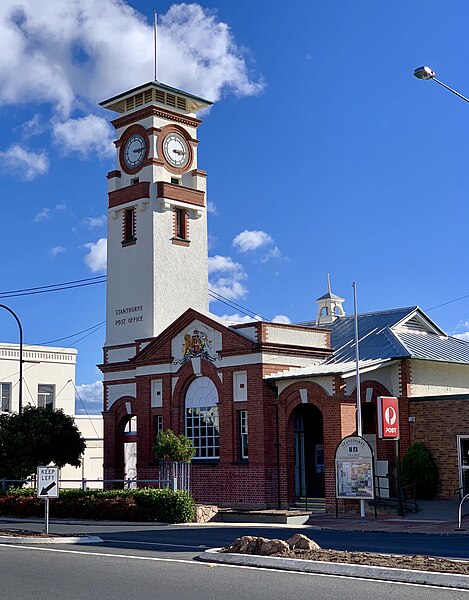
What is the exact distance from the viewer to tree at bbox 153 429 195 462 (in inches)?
1267

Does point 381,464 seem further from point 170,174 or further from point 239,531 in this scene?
Result: point 170,174

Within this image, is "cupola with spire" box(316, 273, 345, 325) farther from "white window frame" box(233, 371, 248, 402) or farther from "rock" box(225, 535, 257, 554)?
"rock" box(225, 535, 257, 554)

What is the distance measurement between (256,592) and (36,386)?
45.0m

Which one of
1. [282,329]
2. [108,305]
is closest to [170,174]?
[108,305]

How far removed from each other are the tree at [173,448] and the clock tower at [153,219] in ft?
26.9

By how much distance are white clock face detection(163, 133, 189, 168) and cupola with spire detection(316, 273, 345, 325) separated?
30.0 feet

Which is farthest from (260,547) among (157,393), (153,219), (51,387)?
(51,387)

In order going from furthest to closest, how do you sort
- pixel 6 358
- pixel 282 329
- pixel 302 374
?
pixel 6 358
pixel 282 329
pixel 302 374

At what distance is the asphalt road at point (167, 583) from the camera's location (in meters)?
11.8

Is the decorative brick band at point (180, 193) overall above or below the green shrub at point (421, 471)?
above

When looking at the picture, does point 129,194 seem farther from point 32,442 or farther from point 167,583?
point 167,583

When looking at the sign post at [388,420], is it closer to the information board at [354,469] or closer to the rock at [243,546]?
the information board at [354,469]

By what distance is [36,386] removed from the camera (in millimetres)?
55250

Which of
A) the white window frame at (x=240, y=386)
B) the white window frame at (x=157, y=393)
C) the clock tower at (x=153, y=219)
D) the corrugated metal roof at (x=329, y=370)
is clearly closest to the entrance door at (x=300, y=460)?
the corrugated metal roof at (x=329, y=370)
